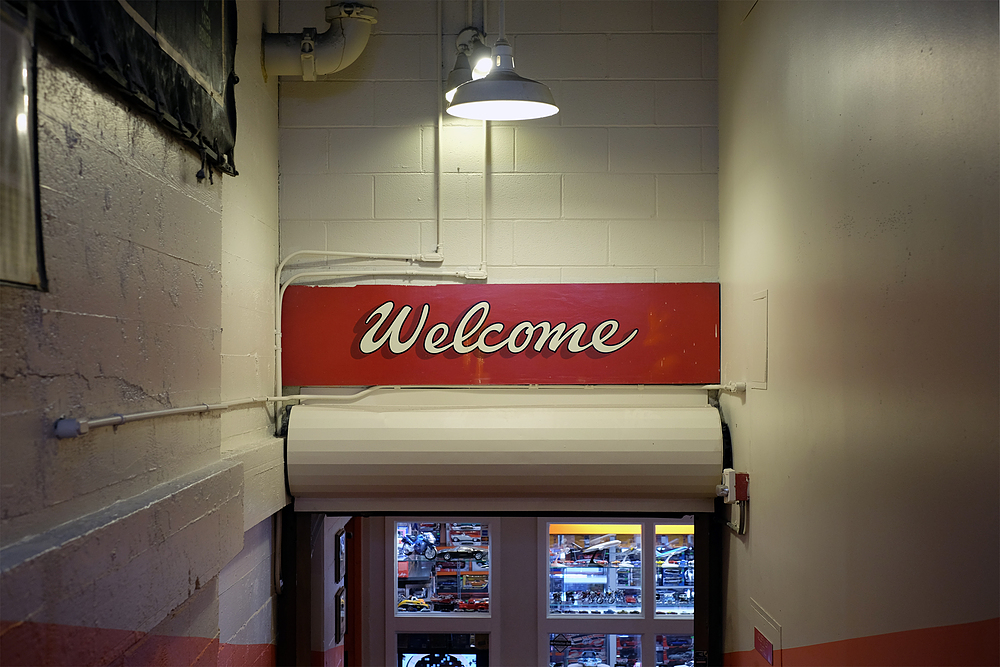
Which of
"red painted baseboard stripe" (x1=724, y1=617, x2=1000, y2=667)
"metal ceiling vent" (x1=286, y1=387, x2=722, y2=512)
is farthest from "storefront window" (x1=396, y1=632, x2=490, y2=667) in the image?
"red painted baseboard stripe" (x1=724, y1=617, x2=1000, y2=667)

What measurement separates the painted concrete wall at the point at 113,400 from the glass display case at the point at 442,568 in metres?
4.66

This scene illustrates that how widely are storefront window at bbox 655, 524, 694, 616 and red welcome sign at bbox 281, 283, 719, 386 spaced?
3866 millimetres

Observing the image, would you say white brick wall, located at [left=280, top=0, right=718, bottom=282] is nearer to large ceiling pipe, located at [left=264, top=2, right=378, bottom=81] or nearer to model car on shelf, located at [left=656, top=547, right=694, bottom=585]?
large ceiling pipe, located at [left=264, top=2, right=378, bottom=81]

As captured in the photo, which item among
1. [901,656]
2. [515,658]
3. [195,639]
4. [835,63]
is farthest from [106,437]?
[515,658]

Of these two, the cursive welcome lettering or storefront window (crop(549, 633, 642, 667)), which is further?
storefront window (crop(549, 633, 642, 667))

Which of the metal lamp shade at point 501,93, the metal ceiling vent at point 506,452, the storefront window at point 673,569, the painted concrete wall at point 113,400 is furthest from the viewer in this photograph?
the storefront window at point 673,569

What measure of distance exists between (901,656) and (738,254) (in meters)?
1.97

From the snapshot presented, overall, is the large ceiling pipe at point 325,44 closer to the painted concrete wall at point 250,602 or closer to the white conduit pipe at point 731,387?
the painted concrete wall at point 250,602

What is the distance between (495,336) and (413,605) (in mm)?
4479

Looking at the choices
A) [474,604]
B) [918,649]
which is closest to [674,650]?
[474,604]

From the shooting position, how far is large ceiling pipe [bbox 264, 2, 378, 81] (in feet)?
12.4

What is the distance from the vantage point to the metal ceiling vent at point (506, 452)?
3.75 m

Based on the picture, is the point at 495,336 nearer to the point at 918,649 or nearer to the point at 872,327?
the point at 872,327

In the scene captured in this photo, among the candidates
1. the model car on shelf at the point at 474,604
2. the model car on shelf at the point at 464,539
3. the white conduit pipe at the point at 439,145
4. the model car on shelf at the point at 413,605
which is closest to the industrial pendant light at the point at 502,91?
the white conduit pipe at the point at 439,145
